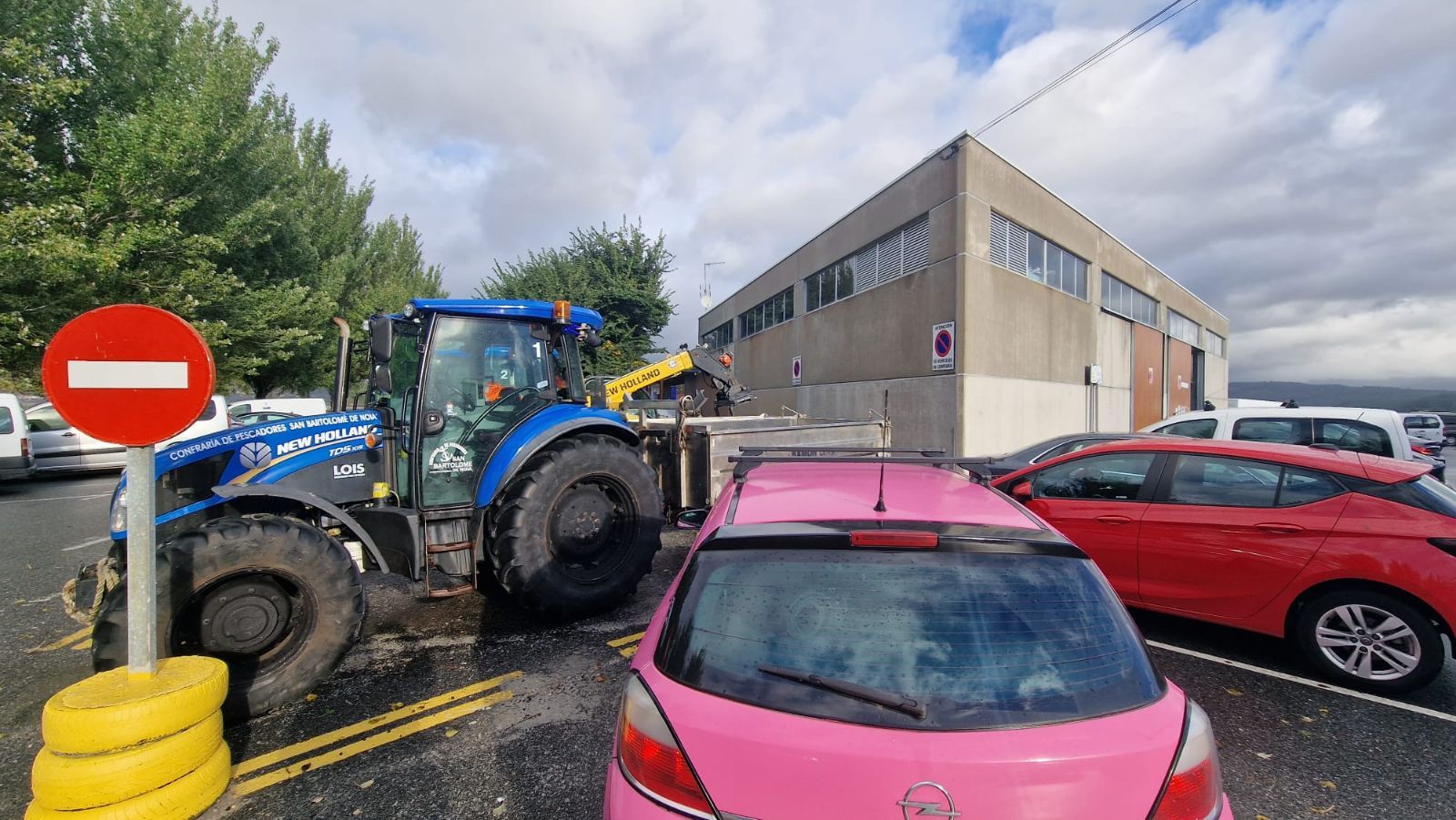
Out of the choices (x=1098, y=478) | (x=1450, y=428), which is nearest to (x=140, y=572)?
(x=1098, y=478)

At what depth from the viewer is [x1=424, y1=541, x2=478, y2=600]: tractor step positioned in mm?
3998

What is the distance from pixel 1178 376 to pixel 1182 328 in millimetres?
2881

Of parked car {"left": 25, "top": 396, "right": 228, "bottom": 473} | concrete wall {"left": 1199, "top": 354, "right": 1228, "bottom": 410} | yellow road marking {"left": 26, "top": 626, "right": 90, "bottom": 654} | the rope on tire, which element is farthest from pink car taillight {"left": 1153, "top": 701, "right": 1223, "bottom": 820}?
concrete wall {"left": 1199, "top": 354, "right": 1228, "bottom": 410}

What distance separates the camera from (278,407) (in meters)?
16.3

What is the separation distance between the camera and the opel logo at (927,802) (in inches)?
48.6

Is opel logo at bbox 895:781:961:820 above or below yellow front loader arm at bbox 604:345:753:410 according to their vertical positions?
below

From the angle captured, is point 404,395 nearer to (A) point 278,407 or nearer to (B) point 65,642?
(B) point 65,642

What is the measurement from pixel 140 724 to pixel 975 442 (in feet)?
42.8

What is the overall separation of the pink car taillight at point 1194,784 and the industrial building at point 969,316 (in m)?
11.8

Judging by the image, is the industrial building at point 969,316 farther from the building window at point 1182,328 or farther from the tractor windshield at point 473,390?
the tractor windshield at point 473,390

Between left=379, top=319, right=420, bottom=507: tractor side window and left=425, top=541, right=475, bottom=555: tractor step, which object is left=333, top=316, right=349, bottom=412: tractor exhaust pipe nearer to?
left=379, top=319, right=420, bottom=507: tractor side window

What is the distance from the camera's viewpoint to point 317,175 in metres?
21.6

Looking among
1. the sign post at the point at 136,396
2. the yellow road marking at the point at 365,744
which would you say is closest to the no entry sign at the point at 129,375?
the sign post at the point at 136,396

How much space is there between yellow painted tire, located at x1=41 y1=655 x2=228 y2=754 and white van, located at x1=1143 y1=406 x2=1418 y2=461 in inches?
354
